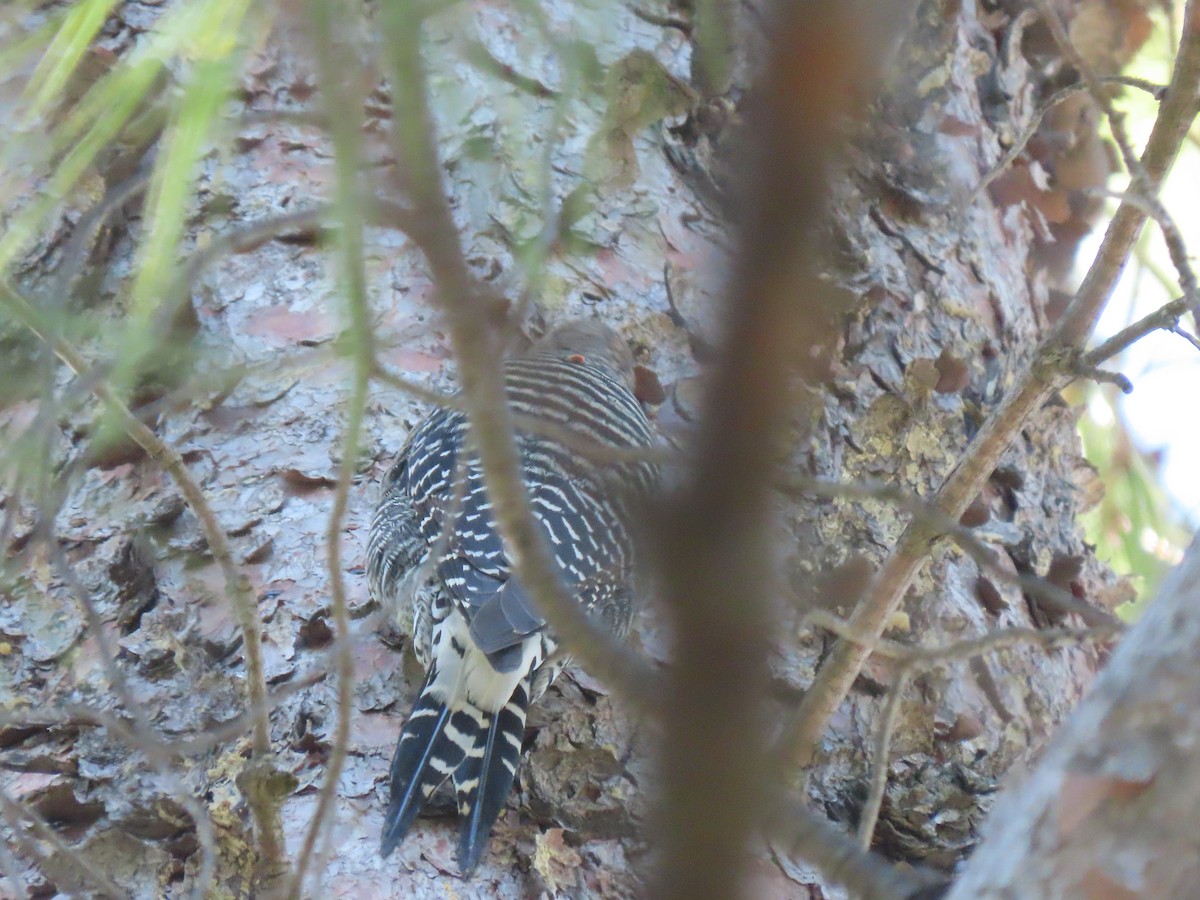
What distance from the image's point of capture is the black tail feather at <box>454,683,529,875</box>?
1954mm

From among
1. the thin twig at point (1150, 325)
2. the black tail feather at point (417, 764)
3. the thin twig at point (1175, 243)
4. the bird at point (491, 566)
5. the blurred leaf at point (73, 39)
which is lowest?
the bird at point (491, 566)

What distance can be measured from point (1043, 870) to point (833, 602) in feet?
5.60

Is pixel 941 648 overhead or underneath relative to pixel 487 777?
overhead

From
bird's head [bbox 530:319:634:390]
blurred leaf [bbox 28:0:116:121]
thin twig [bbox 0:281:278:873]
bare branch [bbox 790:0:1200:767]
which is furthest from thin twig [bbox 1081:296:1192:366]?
bird's head [bbox 530:319:634:390]

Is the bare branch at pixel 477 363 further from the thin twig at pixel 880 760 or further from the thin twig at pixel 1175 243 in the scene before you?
the thin twig at pixel 1175 243

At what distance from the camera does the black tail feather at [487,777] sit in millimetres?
1954

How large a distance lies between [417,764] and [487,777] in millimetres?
119

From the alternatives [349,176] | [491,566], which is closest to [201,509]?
[349,176]

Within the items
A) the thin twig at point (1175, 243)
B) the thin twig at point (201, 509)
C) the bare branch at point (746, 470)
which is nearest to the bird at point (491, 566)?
the thin twig at point (201, 509)

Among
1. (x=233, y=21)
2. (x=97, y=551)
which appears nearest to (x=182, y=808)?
(x=97, y=551)

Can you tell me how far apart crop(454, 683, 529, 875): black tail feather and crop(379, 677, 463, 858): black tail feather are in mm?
32

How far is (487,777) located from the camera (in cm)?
205

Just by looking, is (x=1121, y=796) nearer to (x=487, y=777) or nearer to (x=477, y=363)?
(x=477, y=363)

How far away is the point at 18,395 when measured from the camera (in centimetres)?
234
